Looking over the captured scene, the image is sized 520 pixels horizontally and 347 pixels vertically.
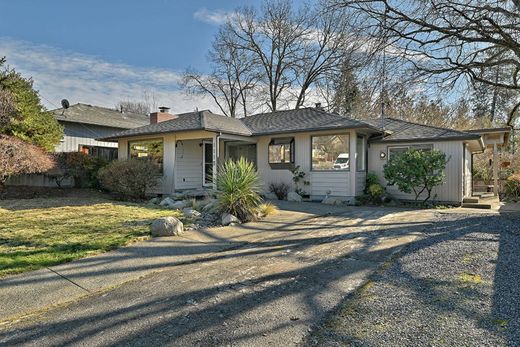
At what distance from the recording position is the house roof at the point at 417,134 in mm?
11939

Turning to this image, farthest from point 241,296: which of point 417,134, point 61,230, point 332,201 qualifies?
point 417,134

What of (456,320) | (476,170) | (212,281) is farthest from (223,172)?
(476,170)

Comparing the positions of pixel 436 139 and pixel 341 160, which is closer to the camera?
pixel 436 139

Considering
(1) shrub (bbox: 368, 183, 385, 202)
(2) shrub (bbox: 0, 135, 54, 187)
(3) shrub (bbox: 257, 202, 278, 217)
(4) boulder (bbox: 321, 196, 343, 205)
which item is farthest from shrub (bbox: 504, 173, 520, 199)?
(2) shrub (bbox: 0, 135, 54, 187)

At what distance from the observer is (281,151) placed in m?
14.4

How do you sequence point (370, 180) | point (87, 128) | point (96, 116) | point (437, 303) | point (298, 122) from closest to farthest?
point (437, 303), point (370, 180), point (298, 122), point (87, 128), point (96, 116)

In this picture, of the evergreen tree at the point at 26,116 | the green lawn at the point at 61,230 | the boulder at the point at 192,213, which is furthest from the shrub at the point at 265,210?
the evergreen tree at the point at 26,116

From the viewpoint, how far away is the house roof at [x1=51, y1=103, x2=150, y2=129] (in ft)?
66.1

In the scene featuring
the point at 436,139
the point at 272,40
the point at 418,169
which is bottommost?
the point at 418,169

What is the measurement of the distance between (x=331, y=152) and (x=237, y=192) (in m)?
5.80

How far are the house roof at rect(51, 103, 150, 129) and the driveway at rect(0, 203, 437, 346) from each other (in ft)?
55.8

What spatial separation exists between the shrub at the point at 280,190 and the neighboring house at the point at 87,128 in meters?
10.0

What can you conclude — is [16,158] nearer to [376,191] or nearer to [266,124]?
[266,124]

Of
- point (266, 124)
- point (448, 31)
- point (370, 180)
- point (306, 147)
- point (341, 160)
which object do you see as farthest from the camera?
point (266, 124)
